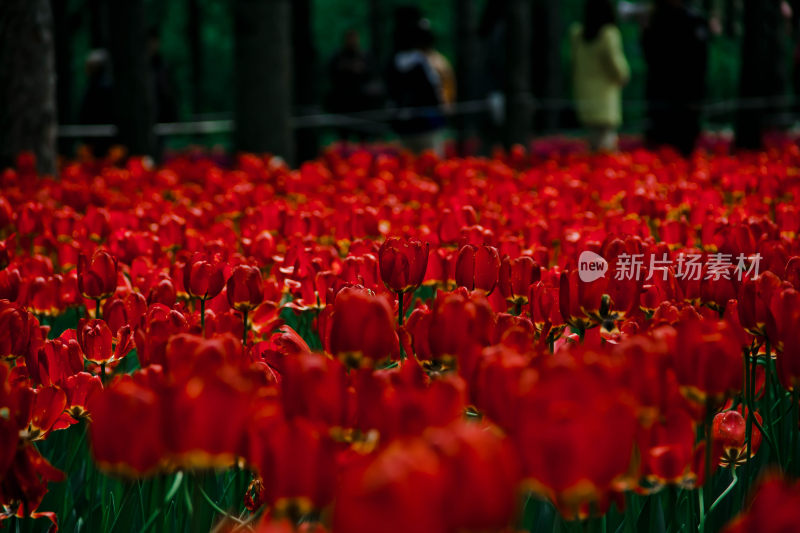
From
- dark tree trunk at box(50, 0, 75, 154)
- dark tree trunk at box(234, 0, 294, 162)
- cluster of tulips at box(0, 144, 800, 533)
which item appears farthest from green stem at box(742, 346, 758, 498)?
dark tree trunk at box(50, 0, 75, 154)

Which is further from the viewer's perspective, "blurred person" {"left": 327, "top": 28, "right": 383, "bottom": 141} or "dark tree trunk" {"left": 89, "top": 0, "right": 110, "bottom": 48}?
"dark tree trunk" {"left": 89, "top": 0, "right": 110, "bottom": 48}

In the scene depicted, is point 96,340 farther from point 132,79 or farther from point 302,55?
point 302,55

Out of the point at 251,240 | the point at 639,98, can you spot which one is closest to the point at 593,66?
the point at 251,240

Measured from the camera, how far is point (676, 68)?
11.8 meters

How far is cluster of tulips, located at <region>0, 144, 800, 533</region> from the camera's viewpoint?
3.68 feet

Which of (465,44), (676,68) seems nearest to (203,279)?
(676,68)

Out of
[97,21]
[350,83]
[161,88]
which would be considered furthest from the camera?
[97,21]

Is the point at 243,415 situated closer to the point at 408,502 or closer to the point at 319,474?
the point at 319,474

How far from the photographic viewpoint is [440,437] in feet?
3.30

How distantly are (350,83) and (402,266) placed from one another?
13839mm

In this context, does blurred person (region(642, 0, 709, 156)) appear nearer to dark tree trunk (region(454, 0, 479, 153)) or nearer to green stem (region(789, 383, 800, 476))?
dark tree trunk (region(454, 0, 479, 153))

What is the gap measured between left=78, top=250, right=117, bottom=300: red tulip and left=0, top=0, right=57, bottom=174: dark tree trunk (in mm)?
4618

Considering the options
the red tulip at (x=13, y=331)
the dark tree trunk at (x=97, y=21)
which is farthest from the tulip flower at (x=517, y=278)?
the dark tree trunk at (x=97, y=21)

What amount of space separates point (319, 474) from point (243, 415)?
0.11m
